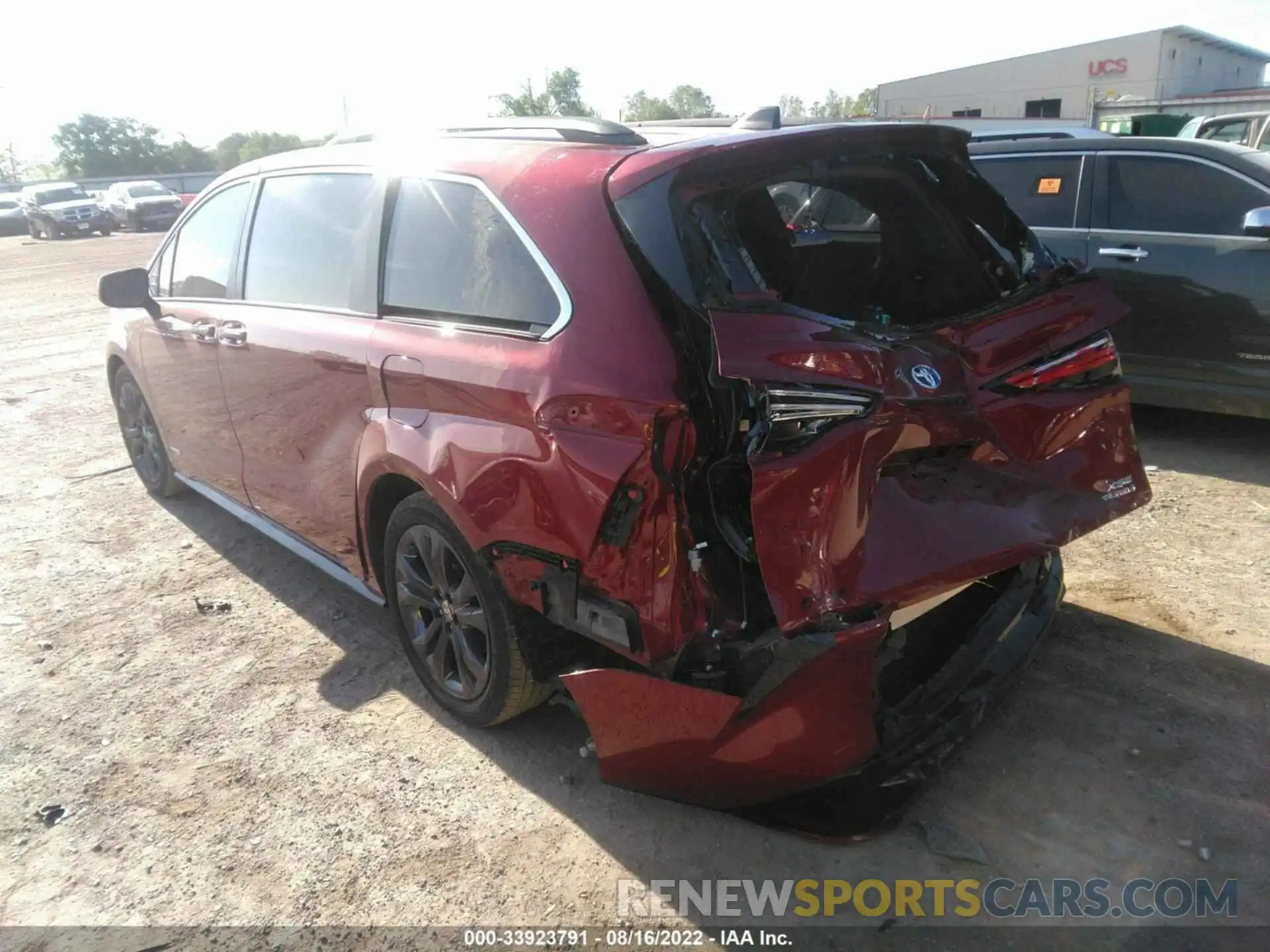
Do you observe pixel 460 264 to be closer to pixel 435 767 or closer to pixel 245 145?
pixel 435 767

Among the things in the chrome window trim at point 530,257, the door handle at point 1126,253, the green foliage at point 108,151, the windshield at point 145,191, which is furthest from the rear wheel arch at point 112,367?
the green foliage at point 108,151

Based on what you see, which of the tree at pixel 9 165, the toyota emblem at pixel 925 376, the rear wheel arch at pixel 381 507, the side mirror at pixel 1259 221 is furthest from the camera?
the tree at pixel 9 165

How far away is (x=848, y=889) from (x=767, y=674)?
27.1 inches

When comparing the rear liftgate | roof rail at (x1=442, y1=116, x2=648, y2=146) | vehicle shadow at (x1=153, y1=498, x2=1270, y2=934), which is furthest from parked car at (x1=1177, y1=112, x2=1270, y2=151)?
roof rail at (x1=442, y1=116, x2=648, y2=146)

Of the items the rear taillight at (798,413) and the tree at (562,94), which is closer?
the rear taillight at (798,413)

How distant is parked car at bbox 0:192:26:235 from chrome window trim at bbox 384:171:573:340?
40.2 meters

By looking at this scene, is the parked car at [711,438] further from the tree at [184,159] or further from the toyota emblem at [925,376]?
the tree at [184,159]

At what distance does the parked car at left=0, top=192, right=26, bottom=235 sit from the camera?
36000mm

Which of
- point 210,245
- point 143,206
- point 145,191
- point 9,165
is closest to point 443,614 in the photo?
point 210,245

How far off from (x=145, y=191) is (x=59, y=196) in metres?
2.96

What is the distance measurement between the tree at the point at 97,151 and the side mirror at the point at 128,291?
70398 mm

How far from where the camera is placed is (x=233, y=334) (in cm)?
402

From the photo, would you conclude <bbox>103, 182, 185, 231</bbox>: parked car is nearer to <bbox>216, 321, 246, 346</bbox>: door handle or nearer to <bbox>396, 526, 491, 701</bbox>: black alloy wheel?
<bbox>216, 321, 246, 346</bbox>: door handle

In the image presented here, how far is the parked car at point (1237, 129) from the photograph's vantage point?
12.2m
